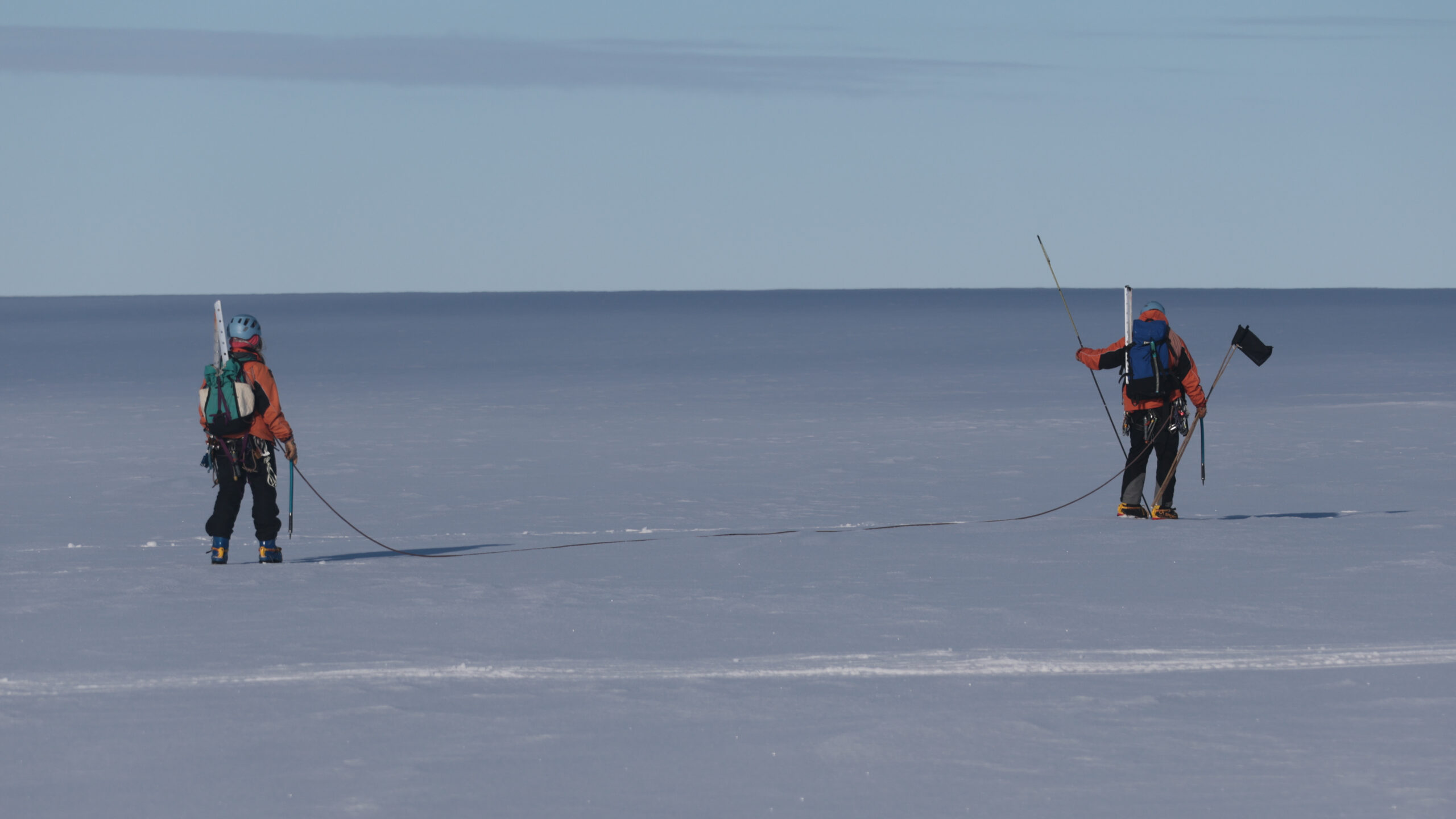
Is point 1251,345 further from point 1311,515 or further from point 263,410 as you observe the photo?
point 263,410

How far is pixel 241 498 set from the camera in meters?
9.38

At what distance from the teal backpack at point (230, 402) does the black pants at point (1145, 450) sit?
5.96 meters

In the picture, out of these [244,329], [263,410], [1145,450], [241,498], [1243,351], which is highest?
[244,329]

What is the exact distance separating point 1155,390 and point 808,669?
535cm

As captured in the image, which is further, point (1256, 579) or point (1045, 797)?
point (1256, 579)

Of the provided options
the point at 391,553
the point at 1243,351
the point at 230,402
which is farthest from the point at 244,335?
the point at 1243,351

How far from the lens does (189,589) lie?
28.6 feet

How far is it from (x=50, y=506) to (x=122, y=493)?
919 millimetres

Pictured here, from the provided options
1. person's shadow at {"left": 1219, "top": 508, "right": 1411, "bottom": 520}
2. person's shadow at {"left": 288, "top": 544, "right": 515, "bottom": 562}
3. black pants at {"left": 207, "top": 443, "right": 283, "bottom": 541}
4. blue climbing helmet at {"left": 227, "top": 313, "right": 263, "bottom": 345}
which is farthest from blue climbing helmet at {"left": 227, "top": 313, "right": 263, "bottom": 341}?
person's shadow at {"left": 1219, "top": 508, "right": 1411, "bottom": 520}

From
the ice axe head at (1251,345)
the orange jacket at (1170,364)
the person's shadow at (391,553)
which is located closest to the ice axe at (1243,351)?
the ice axe head at (1251,345)

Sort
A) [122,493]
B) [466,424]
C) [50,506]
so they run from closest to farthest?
[50,506], [122,493], [466,424]

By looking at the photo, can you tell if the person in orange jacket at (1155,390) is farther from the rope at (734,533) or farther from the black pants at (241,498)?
the black pants at (241,498)

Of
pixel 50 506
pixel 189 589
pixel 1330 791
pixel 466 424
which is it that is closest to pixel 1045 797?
pixel 1330 791

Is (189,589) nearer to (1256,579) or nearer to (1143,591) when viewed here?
(1143,591)
